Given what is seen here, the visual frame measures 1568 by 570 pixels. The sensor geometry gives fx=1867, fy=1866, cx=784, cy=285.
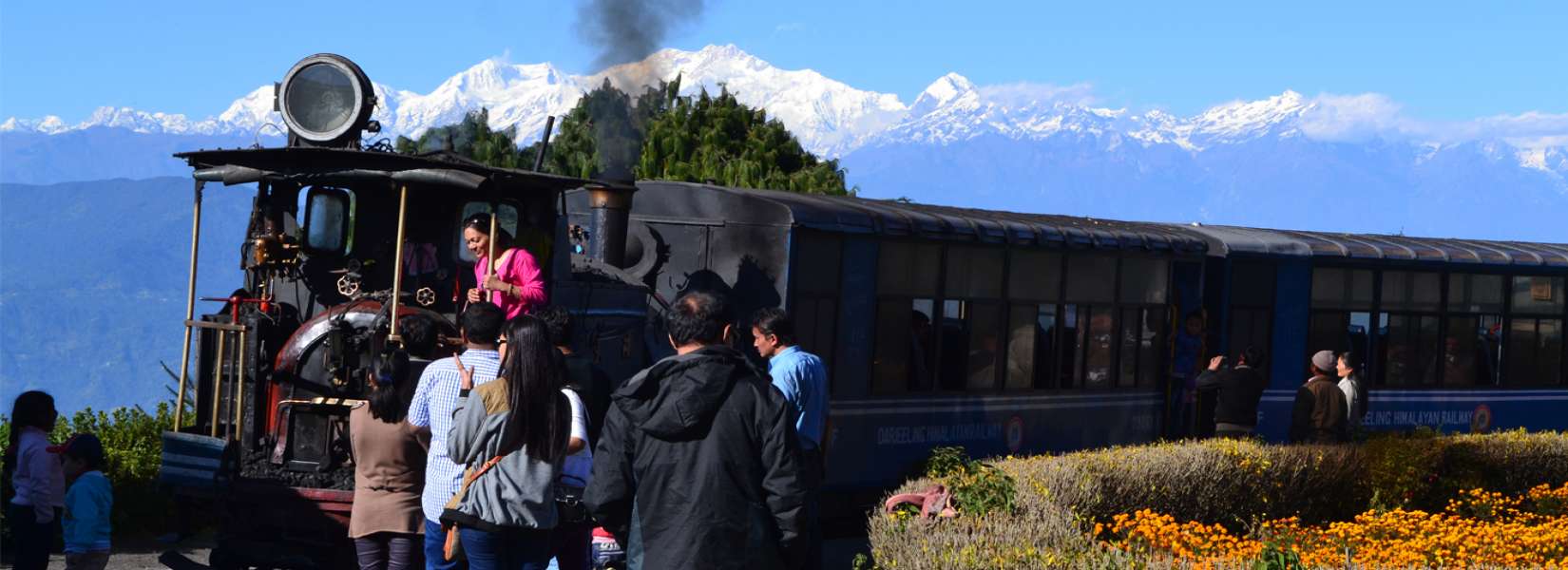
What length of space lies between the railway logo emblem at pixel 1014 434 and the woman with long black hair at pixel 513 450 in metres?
9.91

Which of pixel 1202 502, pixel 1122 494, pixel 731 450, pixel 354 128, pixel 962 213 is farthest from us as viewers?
pixel 962 213

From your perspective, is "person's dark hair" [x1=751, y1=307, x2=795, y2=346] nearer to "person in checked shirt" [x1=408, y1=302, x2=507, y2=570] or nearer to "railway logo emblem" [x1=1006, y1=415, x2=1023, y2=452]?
"person in checked shirt" [x1=408, y1=302, x2=507, y2=570]

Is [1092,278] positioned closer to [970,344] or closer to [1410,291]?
[970,344]

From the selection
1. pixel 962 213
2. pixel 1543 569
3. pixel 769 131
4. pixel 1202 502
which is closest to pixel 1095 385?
pixel 962 213

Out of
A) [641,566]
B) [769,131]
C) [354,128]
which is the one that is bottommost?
[641,566]

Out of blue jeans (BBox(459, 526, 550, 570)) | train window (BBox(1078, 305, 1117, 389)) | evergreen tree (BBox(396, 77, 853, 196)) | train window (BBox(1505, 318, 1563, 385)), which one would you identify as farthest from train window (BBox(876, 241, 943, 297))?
evergreen tree (BBox(396, 77, 853, 196))

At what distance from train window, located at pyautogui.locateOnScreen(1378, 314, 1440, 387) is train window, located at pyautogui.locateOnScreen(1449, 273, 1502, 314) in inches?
19.1

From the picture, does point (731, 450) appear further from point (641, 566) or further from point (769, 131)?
point (769, 131)

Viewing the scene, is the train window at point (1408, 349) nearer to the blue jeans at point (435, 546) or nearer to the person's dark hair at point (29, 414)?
the blue jeans at point (435, 546)

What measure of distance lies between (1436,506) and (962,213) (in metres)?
4.76

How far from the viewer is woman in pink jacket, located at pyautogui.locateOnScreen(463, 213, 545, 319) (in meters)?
10.1

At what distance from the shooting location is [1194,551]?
11227 millimetres

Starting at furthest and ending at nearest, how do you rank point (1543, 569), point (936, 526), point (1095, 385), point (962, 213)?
point (1095, 385), point (962, 213), point (1543, 569), point (936, 526)

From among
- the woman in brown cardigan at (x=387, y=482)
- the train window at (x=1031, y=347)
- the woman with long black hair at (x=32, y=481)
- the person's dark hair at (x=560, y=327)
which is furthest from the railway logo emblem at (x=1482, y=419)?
the woman with long black hair at (x=32, y=481)
